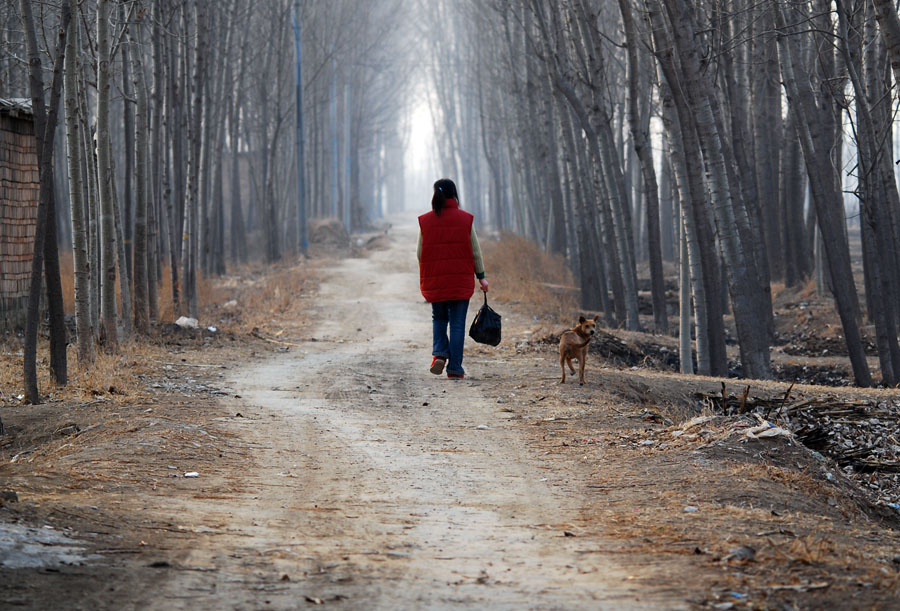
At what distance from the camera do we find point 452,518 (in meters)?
4.80

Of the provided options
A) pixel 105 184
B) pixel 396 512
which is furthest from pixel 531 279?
pixel 396 512

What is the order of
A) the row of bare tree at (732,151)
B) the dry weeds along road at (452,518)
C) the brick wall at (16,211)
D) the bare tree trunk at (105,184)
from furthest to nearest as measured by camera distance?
the brick wall at (16,211) → the row of bare tree at (732,151) → the bare tree trunk at (105,184) → the dry weeds along road at (452,518)

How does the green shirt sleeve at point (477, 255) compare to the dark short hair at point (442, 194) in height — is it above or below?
below

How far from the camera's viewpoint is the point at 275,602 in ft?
11.2

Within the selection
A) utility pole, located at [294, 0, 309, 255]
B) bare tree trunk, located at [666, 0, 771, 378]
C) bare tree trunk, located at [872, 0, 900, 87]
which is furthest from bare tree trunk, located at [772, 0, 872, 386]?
utility pole, located at [294, 0, 309, 255]

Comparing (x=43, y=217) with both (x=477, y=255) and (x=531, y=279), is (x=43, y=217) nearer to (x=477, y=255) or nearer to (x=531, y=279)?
(x=477, y=255)

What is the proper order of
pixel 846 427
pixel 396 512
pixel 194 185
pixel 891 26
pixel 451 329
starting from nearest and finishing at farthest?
pixel 396 512, pixel 891 26, pixel 846 427, pixel 451 329, pixel 194 185

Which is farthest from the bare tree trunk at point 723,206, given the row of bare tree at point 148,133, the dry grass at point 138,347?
the dry grass at point 138,347

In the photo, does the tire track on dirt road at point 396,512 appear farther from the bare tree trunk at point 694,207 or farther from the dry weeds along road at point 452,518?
the bare tree trunk at point 694,207

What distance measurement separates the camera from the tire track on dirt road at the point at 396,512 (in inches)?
140

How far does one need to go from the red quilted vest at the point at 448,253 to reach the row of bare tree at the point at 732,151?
3.30 meters

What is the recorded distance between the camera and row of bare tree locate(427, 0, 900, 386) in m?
11.1

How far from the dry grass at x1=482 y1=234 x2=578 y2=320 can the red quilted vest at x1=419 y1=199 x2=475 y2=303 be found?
707cm

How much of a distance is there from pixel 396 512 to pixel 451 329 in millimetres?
4986
